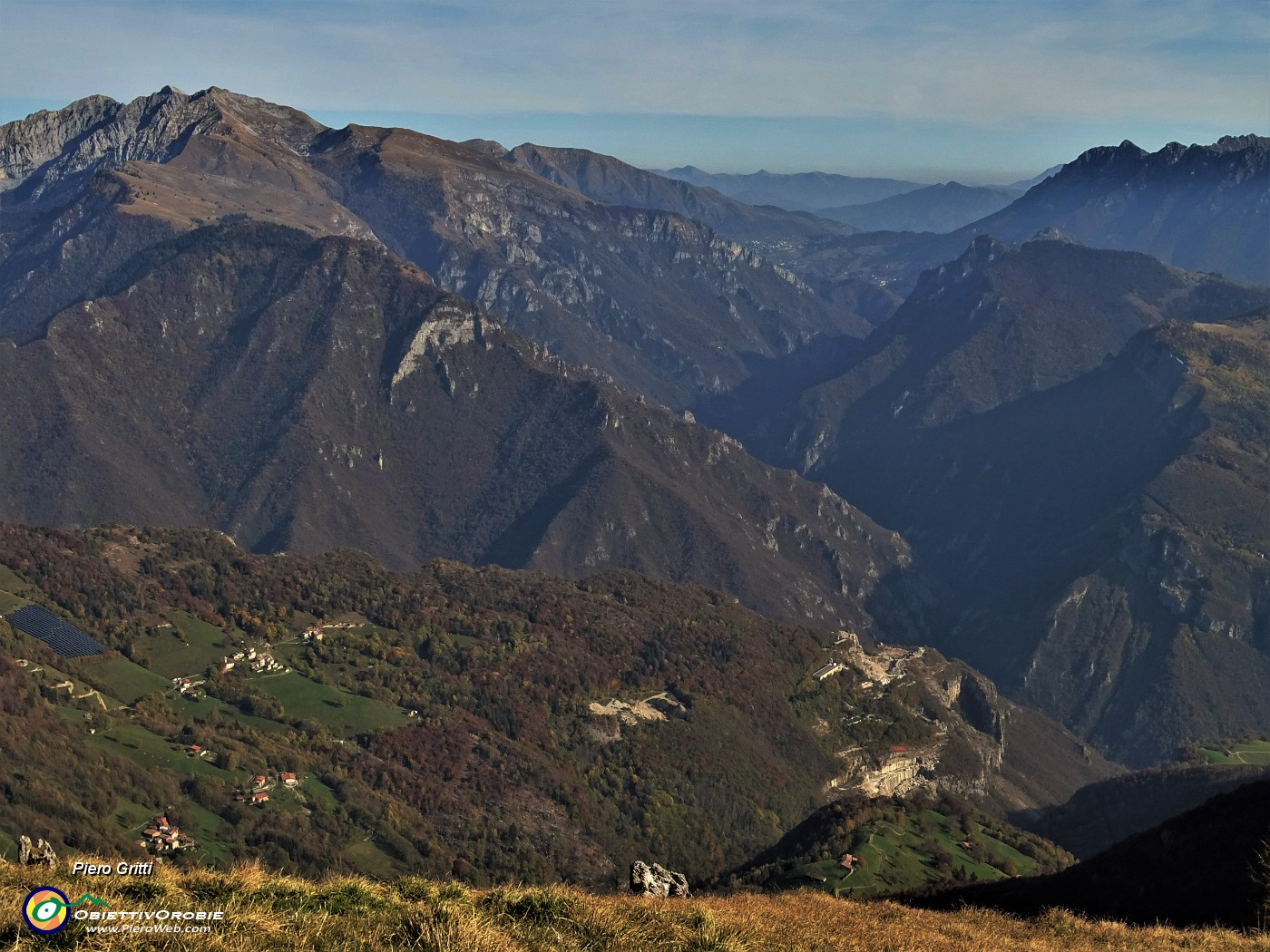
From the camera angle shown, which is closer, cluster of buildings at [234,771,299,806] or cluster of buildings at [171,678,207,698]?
cluster of buildings at [234,771,299,806]

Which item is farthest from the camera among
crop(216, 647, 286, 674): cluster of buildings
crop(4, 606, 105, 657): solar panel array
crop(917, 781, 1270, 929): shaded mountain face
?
crop(216, 647, 286, 674): cluster of buildings

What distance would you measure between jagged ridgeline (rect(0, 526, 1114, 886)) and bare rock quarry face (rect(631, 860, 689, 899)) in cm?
5897

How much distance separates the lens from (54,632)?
139875mm

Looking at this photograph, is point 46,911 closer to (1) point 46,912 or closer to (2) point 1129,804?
(1) point 46,912

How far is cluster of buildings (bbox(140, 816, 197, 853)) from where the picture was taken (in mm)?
97625

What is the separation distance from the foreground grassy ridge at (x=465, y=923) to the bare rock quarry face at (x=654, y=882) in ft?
33.5

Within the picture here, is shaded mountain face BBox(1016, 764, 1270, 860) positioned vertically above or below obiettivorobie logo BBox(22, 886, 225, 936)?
below

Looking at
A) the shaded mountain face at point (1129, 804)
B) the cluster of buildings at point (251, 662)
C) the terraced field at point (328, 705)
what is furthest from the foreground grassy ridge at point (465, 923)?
the cluster of buildings at point (251, 662)

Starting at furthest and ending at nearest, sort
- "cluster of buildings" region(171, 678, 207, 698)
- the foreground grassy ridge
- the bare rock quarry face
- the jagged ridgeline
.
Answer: "cluster of buildings" region(171, 678, 207, 698), the jagged ridgeline, the bare rock quarry face, the foreground grassy ridge

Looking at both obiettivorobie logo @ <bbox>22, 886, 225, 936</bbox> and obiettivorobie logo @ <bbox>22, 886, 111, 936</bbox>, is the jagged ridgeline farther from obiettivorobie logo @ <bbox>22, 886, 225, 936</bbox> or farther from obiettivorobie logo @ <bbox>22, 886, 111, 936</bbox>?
obiettivorobie logo @ <bbox>22, 886, 111, 936</bbox>

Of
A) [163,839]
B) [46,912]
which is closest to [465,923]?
[46,912]

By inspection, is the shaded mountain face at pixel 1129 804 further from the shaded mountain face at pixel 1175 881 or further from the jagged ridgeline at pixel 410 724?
the shaded mountain face at pixel 1175 881

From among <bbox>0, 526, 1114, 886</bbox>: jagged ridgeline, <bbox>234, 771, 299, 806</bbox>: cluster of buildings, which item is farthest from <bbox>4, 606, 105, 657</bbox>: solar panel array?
<bbox>234, 771, 299, 806</bbox>: cluster of buildings

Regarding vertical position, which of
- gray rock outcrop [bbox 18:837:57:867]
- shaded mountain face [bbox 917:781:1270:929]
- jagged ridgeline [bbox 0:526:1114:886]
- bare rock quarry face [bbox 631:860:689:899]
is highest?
gray rock outcrop [bbox 18:837:57:867]
